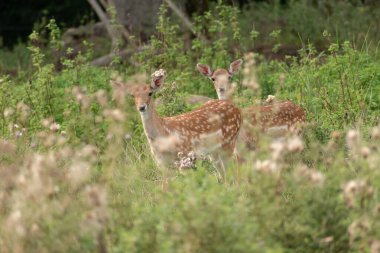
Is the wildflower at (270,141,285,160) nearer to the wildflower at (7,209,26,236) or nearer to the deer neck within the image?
the wildflower at (7,209,26,236)

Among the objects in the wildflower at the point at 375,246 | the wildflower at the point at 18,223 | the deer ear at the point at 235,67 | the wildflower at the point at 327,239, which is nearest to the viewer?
the wildflower at the point at 18,223

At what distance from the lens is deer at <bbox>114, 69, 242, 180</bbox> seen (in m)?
8.55

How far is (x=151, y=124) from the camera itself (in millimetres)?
8656

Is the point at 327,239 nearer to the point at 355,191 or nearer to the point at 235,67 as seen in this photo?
the point at 355,191

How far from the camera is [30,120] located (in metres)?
10.5

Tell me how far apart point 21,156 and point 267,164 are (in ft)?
8.52

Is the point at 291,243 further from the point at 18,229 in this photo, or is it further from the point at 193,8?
the point at 193,8

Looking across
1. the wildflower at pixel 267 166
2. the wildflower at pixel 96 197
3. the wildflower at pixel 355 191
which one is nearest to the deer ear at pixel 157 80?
the wildflower at pixel 267 166

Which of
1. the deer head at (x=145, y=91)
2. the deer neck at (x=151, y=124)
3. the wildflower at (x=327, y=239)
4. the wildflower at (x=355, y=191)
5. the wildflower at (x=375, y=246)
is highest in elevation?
the wildflower at (x=355, y=191)

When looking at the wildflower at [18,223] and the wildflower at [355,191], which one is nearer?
the wildflower at [18,223]

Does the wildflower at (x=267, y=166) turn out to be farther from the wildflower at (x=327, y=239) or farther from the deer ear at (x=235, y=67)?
the deer ear at (x=235, y=67)

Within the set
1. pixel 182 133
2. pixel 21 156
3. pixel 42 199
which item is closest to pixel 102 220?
pixel 42 199

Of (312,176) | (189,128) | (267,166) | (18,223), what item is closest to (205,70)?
(189,128)

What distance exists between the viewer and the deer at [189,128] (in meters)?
8.55
